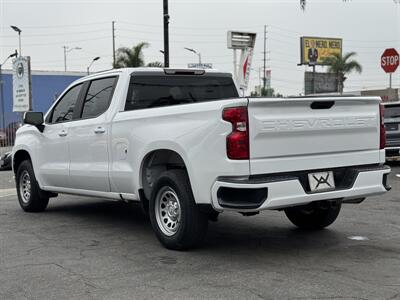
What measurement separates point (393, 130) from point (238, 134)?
1000 cm

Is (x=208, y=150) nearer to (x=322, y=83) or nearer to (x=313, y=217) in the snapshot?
(x=313, y=217)

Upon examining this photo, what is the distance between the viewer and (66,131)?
25.7ft

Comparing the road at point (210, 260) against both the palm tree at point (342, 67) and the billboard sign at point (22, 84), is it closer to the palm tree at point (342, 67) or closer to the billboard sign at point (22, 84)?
the billboard sign at point (22, 84)

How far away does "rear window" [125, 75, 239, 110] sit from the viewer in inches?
280

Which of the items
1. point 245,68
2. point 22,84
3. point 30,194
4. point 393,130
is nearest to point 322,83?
point 22,84

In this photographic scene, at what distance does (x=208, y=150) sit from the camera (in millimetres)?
5469

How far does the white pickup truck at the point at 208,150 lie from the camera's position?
5.29m

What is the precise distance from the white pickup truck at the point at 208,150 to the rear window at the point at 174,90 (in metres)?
0.01

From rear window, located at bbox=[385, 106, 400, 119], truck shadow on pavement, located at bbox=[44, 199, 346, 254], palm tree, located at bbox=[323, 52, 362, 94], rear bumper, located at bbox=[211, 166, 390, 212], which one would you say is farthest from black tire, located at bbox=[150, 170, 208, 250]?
palm tree, located at bbox=[323, 52, 362, 94]

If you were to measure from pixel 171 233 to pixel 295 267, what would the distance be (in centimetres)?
141

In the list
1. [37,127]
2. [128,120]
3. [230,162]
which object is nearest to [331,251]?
[230,162]

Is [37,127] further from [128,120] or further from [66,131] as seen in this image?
[128,120]

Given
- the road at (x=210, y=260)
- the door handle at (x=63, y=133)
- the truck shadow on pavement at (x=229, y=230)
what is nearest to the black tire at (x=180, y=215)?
the road at (x=210, y=260)

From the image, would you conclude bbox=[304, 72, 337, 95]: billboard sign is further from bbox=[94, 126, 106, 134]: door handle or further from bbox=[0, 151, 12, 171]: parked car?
bbox=[94, 126, 106, 134]: door handle
